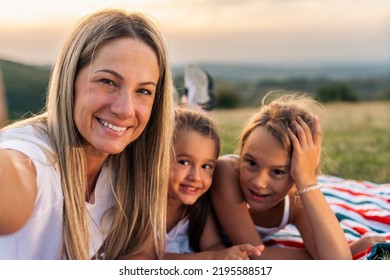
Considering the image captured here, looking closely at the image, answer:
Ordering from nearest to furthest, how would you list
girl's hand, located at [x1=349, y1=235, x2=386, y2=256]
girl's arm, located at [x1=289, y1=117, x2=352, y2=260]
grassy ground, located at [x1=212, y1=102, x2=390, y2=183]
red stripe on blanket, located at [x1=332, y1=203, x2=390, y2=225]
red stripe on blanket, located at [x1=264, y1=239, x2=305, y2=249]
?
girl's arm, located at [x1=289, y1=117, x2=352, y2=260]
girl's hand, located at [x1=349, y1=235, x2=386, y2=256]
red stripe on blanket, located at [x1=264, y1=239, x2=305, y2=249]
red stripe on blanket, located at [x1=332, y1=203, x2=390, y2=225]
grassy ground, located at [x1=212, y1=102, x2=390, y2=183]

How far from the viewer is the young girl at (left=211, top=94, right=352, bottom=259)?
121cm

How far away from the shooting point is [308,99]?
4.48ft

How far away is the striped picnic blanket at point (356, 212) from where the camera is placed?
4.77 feet

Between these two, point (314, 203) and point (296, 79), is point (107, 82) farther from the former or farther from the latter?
point (296, 79)

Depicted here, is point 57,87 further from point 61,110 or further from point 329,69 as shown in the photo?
point 329,69

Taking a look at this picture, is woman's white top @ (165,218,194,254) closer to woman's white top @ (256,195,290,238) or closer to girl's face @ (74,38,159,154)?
woman's white top @ (256,195,290,238)

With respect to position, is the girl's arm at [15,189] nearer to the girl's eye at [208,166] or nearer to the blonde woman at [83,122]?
the blonde woman at [83,122]

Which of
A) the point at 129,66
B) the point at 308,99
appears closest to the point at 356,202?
the point at 308,99

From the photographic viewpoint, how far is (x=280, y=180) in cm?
125

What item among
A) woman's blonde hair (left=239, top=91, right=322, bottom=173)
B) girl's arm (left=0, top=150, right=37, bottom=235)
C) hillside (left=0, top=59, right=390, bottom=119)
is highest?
hillside (left=0, top=59, right=390, bottom=119)

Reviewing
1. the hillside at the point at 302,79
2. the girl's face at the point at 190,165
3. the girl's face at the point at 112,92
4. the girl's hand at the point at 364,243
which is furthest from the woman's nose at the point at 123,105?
the hillside at the point at 302,79

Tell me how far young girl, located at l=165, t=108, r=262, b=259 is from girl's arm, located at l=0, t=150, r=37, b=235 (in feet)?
1.29

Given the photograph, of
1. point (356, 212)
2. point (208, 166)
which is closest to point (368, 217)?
point (356, 212)

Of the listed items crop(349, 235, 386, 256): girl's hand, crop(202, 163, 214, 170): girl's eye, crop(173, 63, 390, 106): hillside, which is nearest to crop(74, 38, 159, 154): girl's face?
crop(202, 163, 214, 170): girl's eye
